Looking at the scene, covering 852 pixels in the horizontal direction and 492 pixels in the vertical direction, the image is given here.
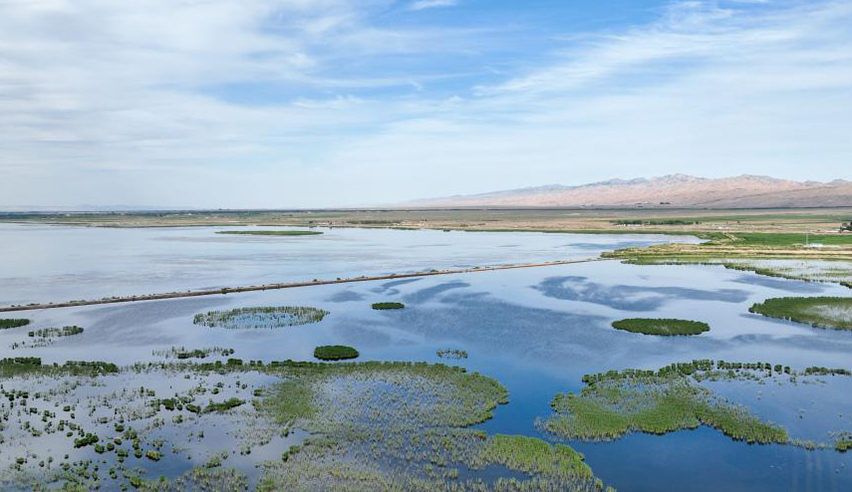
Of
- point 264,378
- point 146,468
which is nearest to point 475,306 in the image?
point 264,378

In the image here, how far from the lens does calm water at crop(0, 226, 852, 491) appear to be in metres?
20.1

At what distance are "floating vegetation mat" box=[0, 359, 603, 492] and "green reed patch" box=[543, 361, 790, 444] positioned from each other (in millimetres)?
2575

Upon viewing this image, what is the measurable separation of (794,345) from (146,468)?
3471cm

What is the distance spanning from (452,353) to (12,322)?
31.8 metres

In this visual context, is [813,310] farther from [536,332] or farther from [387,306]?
[387,306]

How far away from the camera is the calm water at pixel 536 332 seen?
20.1 meters

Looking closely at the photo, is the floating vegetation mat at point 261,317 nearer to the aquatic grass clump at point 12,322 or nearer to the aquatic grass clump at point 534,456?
the aquatic grass clump at point 12,322

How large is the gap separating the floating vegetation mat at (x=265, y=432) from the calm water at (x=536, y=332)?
6.32 feet

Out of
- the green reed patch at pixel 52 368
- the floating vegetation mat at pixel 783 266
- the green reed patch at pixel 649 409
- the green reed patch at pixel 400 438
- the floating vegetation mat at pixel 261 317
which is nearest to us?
the green reed patch at pixel 400 438

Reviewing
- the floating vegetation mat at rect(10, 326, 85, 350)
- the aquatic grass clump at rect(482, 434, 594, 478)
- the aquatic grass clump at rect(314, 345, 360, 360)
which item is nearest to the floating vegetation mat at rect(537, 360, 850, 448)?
the aquatic grass clump at rect(482, 434, 594, 478)

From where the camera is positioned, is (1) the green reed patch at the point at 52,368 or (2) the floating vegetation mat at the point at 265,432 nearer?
(2) the floating vegetation mat at the point at 265,432

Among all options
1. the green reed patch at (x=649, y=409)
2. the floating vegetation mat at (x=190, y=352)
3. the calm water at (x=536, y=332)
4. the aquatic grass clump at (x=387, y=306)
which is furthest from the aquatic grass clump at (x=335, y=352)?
the green reed patch at (x=649, y=409)

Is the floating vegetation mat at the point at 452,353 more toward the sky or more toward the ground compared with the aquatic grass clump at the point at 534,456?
more toward the sky

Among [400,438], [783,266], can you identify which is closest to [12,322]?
[400,438]
